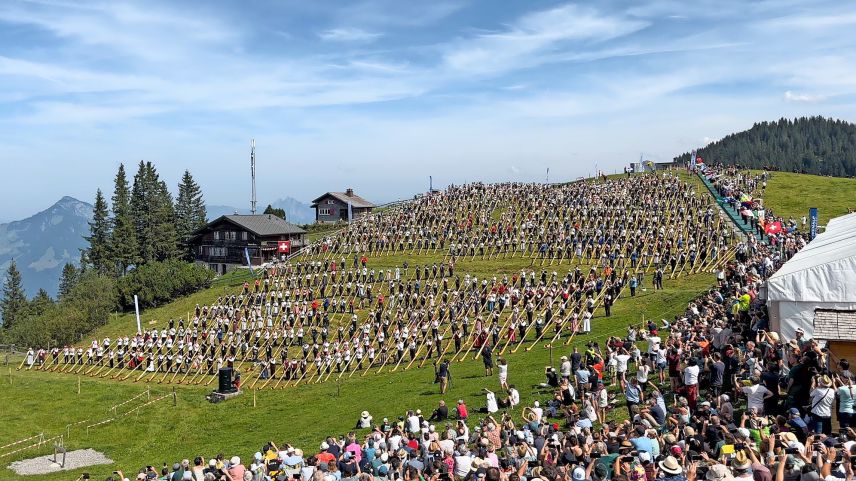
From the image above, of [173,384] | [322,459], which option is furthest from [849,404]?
[173,384]

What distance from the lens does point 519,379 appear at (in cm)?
3275

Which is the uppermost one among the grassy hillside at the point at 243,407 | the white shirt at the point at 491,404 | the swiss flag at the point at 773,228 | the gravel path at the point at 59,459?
the swiss flag at the point at 773,228

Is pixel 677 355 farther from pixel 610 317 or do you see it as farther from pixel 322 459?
pixel 610 317

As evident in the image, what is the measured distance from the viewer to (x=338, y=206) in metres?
119

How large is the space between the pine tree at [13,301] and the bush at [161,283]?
31109mm

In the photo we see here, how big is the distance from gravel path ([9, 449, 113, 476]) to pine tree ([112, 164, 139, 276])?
6601cm

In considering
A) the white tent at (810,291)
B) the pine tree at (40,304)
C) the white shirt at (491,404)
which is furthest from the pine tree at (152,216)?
the white tent at (810,291)

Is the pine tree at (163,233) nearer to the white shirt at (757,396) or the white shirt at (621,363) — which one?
the white shirt at (621,363)

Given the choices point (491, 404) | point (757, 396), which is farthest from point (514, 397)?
point (757, 396)

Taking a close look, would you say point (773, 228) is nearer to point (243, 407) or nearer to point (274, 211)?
point (243, 407)

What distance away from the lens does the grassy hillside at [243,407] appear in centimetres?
3222

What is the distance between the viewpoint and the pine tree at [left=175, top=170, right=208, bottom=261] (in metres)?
103

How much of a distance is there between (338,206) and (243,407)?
3203 inches

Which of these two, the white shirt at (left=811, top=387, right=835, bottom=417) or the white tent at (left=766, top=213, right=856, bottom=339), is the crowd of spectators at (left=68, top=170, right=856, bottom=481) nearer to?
the white shirt at (left=811, top=387, right=835, bottom=417)
